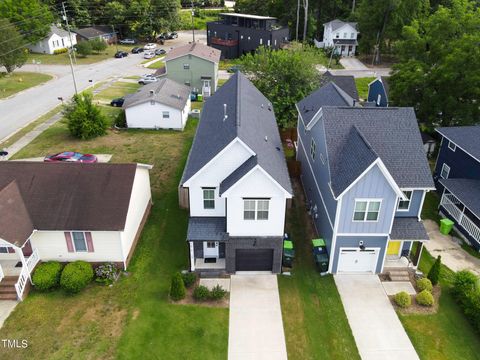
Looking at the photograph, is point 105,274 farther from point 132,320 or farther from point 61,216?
point 61,216

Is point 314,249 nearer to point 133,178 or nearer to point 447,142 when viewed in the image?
point 133,178

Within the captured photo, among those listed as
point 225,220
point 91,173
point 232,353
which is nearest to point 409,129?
point 225,220

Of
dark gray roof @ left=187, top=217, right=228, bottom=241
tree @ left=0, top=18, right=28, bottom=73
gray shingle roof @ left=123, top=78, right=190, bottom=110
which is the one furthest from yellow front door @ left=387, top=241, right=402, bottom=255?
tree @ left=0, top=18, right=28, bottom=73

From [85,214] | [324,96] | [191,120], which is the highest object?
[324,96]

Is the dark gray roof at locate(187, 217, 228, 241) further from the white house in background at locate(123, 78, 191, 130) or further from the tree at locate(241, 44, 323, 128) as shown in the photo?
the white house in background at locate(123, 78, 191, 130)

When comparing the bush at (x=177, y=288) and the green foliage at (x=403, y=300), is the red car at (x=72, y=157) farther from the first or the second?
the green foliage at (x=403, y=300)

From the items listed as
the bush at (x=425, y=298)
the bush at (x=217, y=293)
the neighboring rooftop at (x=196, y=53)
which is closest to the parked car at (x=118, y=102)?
the neighboring rooftop at (x=196, y=53)
